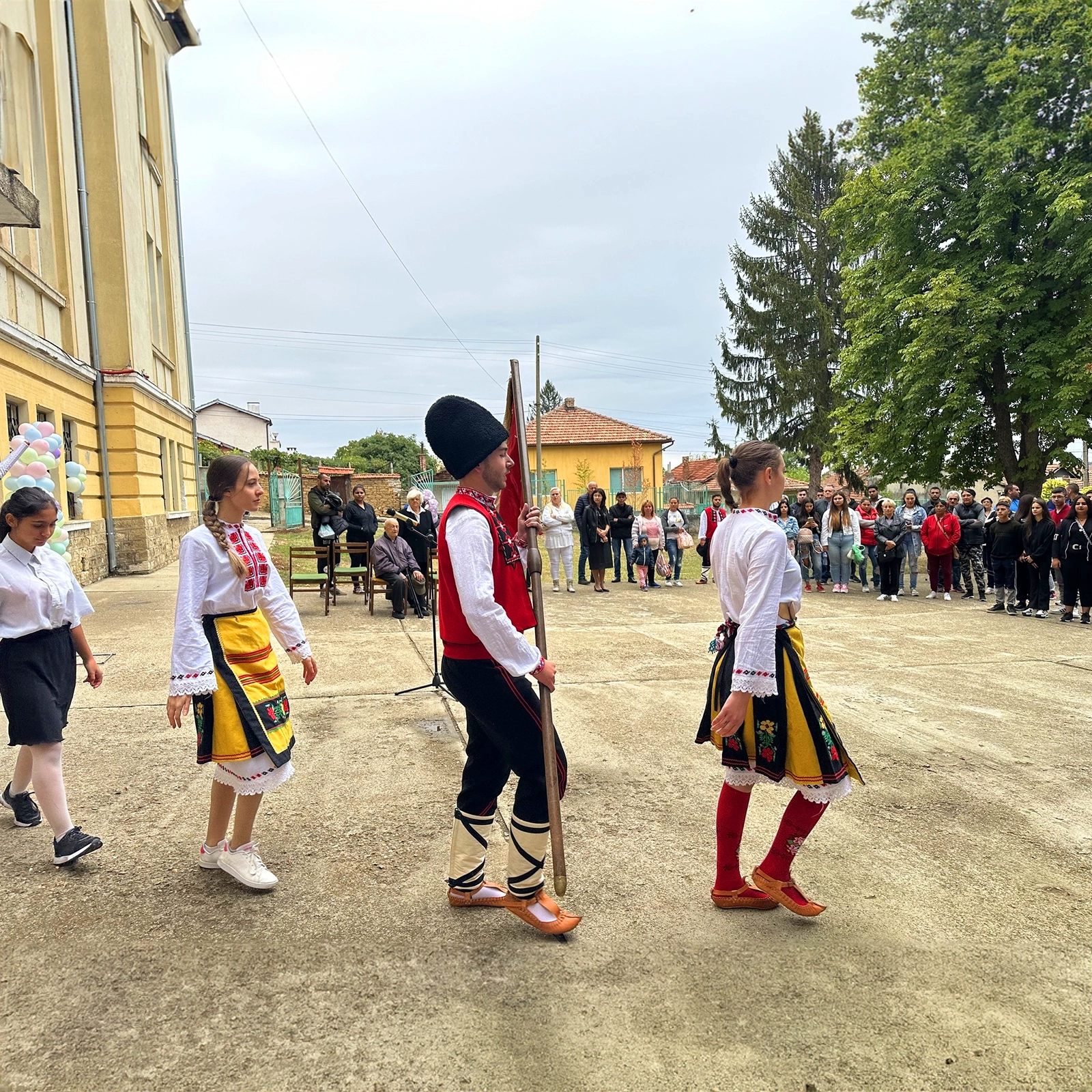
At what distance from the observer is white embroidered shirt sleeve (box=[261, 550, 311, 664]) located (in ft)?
11.2

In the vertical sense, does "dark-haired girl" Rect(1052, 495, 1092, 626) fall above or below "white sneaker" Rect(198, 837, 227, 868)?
above

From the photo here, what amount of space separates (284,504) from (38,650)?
32796 millimetres

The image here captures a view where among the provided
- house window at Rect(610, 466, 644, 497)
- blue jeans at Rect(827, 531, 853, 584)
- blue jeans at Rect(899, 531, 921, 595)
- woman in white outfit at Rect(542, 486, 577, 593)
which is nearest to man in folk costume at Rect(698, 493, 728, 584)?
blue jeans at Rect(827, 531, 853, 584)

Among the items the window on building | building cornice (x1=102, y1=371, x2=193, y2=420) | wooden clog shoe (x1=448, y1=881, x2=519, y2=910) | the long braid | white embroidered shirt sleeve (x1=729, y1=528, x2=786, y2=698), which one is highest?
building cornice (x1=102, y1=371, x2=193, y2=420)

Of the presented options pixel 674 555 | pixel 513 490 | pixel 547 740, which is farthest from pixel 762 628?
pixel 674 555

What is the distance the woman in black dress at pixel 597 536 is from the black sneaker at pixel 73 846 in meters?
11.5

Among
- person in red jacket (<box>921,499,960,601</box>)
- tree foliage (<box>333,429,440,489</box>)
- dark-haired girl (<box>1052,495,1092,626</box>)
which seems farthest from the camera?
tree foliage (<box>333,429,440,489</box>)

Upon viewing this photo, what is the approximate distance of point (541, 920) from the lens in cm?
294

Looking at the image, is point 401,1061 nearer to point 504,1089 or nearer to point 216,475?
point 504,1089

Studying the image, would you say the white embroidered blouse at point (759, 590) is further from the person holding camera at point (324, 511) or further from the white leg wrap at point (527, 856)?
the person holding camera at point (324, 511)

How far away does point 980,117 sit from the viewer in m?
18.6

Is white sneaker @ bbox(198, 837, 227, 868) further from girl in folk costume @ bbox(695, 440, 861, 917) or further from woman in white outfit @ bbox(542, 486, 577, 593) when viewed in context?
woman in white outfit @ bbox(542, 486, 577, 593)

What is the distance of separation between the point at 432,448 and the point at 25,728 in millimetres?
2164

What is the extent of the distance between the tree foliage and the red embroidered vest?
65.7 m
